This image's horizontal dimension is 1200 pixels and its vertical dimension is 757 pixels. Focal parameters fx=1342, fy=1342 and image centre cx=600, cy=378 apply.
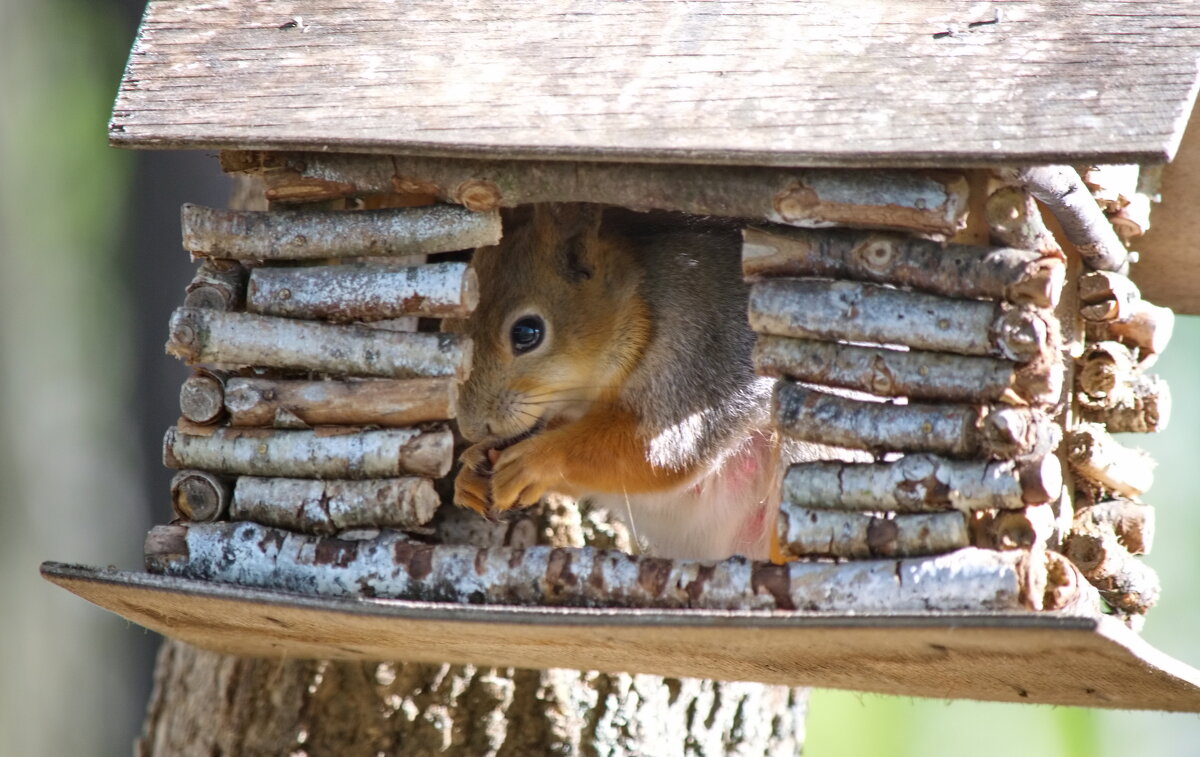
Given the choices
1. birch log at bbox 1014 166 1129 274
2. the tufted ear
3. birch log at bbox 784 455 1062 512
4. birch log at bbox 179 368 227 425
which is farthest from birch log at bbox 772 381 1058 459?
birch log at bbox 179 368 227 425

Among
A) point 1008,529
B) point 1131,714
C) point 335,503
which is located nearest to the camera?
point 1008,529

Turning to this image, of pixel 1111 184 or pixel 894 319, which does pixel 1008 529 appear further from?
pixel 1111 184

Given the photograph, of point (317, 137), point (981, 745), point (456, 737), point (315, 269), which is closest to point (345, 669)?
point (456, 737)

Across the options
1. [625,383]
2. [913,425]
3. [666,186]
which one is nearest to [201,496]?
[625,383]

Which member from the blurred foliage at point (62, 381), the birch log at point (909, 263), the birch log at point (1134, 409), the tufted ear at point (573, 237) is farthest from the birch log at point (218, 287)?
the blurred foliage at point (62, 381)

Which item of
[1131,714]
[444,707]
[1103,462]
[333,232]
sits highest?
[333,232]

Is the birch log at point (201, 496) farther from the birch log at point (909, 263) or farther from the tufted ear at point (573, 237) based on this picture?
the birch log at point (909, 263)
